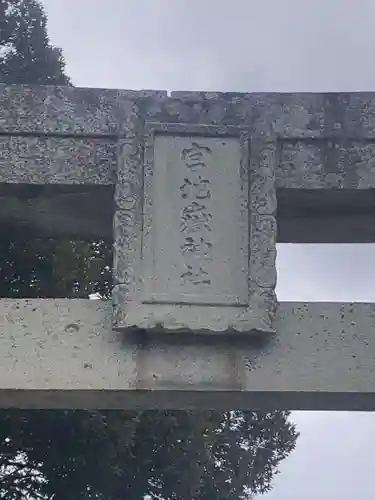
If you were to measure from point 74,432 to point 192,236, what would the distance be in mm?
4919

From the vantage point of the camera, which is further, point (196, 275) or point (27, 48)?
point (27, 48)

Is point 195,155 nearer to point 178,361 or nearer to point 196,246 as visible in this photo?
point 196,246

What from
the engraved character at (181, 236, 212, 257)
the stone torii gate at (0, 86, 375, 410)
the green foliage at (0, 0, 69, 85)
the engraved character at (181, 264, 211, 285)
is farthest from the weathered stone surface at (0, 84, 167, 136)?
the green foliage at (0, 0, 69, 85)

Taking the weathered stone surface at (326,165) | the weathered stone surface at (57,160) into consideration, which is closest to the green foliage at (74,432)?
the weathered stone surface at (57,160)

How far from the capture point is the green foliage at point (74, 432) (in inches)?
321

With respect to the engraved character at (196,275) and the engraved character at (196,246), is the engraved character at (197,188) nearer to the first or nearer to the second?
the engraved character at (196,246)

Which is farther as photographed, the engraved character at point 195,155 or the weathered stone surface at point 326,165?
the weathered stone surface at point 326,165

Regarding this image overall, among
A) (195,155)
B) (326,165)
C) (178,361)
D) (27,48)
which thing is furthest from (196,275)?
(27,48)

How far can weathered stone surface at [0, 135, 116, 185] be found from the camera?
416 centimetres

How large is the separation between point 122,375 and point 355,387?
38.3 inches

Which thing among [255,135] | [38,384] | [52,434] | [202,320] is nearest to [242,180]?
[255,135]

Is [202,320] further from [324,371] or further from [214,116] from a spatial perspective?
[214,116]

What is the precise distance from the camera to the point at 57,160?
4180 millimetres

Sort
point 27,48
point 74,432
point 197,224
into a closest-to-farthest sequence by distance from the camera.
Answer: point 197,224
point 74,432
point 27,48
